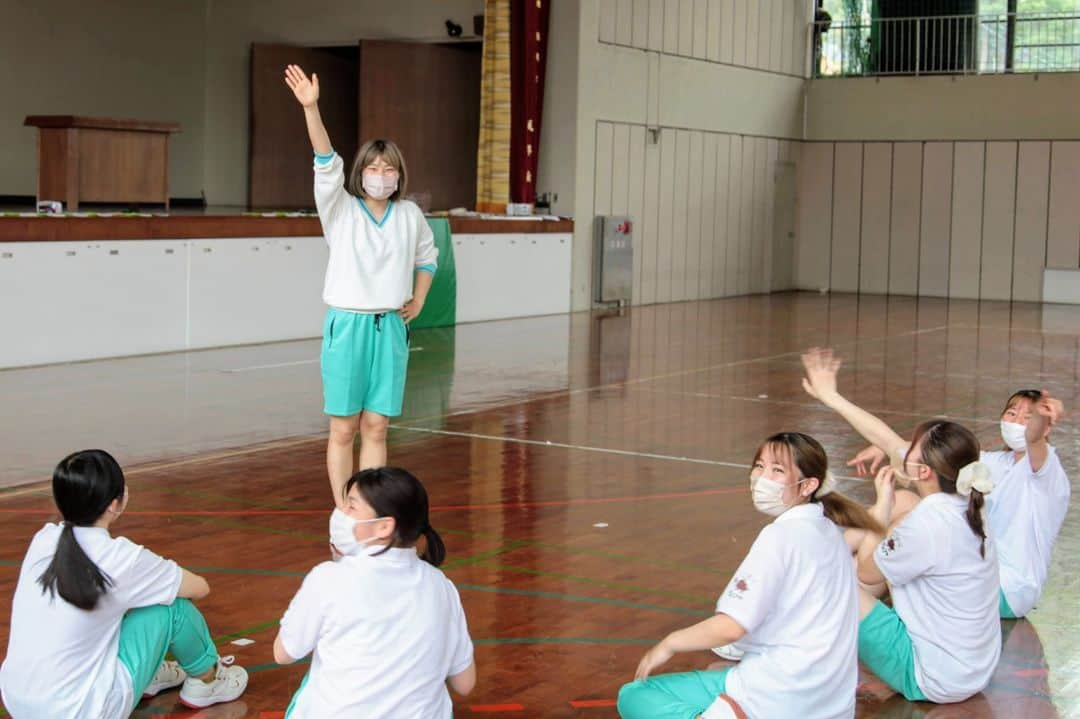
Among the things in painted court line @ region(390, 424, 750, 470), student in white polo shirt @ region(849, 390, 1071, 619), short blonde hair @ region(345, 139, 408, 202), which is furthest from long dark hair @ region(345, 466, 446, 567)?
painted court line @ region(390, 424, 750, 470)

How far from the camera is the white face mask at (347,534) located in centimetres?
329

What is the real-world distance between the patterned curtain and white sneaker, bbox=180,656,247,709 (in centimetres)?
1484

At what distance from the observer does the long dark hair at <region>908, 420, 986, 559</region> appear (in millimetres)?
4305

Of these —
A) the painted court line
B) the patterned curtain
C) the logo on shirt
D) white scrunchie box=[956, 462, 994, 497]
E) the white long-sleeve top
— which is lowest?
the painted court line

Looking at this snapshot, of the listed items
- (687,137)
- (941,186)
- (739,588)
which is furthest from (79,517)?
(941,186)

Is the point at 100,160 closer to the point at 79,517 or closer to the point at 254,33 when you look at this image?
the point at 254,33

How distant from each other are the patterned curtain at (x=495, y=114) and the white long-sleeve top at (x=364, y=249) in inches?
503

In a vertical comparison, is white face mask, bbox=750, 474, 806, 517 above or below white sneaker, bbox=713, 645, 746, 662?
above

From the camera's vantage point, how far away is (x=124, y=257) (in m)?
12.8

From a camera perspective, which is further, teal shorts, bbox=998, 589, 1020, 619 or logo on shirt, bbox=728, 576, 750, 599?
teal shorts, bbox=998, 589, 1020, 619

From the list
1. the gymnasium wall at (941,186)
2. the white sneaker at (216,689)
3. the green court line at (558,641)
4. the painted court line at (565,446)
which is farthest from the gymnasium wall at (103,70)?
the white sneaker at (216,689)

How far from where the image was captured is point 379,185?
5.89 m

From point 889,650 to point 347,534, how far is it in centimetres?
184

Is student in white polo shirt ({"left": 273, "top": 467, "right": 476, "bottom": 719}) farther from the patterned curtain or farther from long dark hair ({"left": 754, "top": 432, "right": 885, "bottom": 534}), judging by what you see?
the patterned curtain
